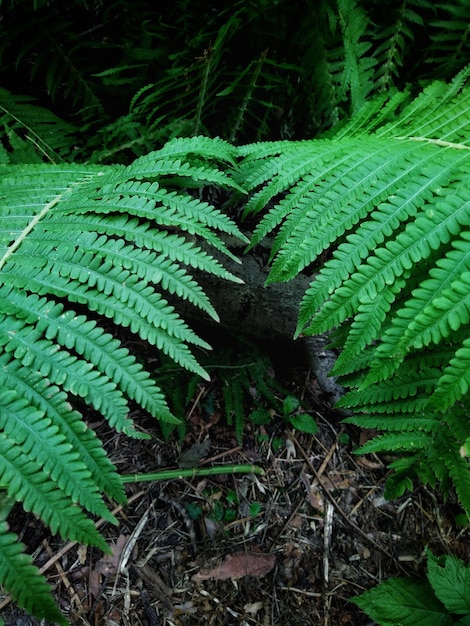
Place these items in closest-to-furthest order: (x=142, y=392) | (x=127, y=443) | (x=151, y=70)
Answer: (x=142, y=392)
(x=127, y=443)
(x=151, y=70)

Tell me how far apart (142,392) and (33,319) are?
38 centimetres

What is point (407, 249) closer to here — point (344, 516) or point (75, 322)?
point (75, 322)

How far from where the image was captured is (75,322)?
128 centimetres

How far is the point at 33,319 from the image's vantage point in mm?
1280

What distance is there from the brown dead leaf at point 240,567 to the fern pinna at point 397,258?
88 cm

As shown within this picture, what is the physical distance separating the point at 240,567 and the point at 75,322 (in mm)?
1484

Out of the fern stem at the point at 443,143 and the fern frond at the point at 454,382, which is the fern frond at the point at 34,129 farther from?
the fern frond at the point at 454,382

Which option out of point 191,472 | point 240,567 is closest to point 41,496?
point 191,472

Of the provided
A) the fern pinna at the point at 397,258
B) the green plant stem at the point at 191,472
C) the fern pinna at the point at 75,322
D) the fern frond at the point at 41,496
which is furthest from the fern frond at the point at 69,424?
the green plant stem at the point at 191,472

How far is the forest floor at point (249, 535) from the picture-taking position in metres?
1.94

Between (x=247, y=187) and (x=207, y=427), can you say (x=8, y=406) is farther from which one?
(x=207, y=427)

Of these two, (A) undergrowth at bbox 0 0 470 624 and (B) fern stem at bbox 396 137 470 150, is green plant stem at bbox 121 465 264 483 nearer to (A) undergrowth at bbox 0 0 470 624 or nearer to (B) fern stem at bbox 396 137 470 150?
(A) undergrowth at bbox 0 0 470 624

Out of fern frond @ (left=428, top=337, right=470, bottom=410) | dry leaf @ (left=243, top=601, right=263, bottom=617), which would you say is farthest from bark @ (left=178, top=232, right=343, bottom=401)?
fern frond @ (left=428, top=337, right=470, bottom=410)

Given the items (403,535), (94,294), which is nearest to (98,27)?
(94,294)
